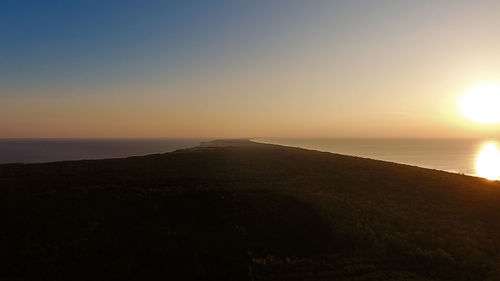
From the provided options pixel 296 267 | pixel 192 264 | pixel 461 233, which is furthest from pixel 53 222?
pixel 461 233

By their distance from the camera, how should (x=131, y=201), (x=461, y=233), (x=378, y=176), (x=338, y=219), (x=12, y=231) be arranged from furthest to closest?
(x=378, y=176) → (x=131, y=201) → (x=338, y=219) → (x=461, y=233) → (x=12, y=231)

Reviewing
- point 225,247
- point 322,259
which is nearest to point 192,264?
point 225,247

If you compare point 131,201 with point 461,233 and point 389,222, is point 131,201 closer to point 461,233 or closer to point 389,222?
point 389,222

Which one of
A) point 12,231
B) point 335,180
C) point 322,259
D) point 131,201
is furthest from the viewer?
point 335,180

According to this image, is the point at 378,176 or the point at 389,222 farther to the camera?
the point at 378,176

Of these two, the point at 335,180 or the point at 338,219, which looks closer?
the point at 338,219

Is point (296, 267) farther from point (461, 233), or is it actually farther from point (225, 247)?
point (461, 233)
